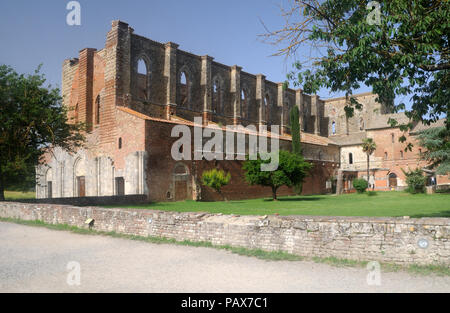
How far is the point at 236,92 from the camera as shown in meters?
35.7

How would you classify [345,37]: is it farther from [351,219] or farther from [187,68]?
[187,68]

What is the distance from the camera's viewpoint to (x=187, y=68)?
32.3 m

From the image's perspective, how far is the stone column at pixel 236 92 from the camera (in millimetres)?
35531

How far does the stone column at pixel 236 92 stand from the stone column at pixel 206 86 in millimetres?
3257

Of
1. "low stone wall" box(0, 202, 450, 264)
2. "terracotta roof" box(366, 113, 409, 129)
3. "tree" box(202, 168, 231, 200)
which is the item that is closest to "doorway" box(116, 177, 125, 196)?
"tree" box(202, 168, 231, 200)

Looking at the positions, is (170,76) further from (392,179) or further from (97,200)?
(392,179)

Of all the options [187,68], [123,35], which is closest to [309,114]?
[187,68]

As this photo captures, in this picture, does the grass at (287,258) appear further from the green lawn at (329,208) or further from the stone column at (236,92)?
the stone column at (236,92)

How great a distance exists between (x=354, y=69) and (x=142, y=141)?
1641 centimetres

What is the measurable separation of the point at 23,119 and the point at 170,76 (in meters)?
14.6

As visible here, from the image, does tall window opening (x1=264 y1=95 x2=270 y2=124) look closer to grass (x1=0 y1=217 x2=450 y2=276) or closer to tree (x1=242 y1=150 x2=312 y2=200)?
tree (x1=242 y1=150 x2=312 y2=200)

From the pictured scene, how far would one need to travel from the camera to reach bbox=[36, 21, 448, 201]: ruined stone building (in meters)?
23.0

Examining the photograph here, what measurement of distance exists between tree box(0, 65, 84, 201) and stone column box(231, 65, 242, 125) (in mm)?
18979

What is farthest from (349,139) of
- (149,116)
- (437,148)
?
(149,116)
